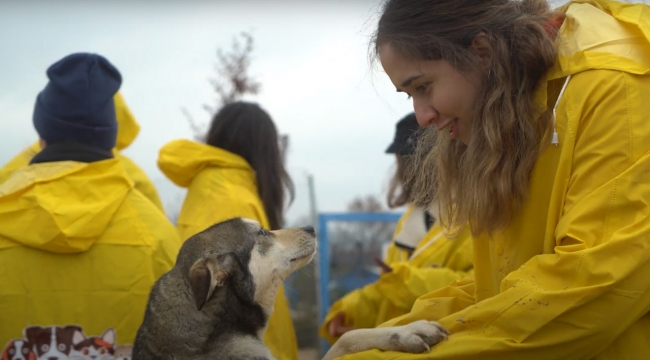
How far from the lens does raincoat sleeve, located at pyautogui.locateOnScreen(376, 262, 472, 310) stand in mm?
4672

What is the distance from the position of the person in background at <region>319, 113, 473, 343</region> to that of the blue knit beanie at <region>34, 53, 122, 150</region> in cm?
194

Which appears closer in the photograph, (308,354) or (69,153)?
(69,153)

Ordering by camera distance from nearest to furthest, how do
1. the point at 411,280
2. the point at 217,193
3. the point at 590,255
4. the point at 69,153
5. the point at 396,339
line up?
the point at 590,255 → the point at 396,339 → the point at 69,153 → the point at 411,280 → the point at 217,193

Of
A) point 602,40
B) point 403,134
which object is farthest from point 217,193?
point 602,40

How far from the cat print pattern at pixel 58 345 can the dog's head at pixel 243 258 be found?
2.43 feet

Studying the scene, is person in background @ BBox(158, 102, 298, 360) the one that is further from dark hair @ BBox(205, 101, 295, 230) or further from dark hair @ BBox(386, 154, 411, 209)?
dark hair @ BBox(386, 154, 411, 209)

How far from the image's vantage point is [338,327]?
504cm

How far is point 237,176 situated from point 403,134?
4.37 ft

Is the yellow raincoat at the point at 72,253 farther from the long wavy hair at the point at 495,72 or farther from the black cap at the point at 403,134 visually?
the black cap at the point at 403,134

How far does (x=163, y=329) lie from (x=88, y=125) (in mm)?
1553

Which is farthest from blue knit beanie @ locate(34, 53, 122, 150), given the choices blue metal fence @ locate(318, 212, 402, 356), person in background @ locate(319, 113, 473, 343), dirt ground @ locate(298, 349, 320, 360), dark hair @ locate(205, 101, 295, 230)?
dirt ground @ locate(298, 349, 320, 360)

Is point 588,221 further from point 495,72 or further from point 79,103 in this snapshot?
point 79,103

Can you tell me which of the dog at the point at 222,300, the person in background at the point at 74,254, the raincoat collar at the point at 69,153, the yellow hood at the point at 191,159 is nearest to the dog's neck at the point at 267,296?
the dog at the point at 222,300

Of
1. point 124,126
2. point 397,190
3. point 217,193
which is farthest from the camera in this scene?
point 124,126
